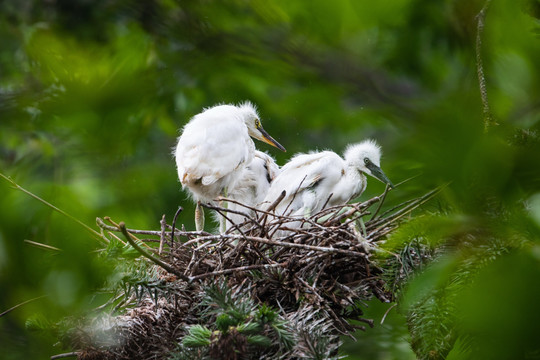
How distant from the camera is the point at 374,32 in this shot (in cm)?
67

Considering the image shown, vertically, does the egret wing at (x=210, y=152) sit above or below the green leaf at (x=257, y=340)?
below

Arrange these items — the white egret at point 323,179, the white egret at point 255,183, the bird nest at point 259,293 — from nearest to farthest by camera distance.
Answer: the bird nest at point 259,293 → the white egret at point 323,179 → the white egret at point 255,183

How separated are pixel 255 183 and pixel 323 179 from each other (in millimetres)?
488

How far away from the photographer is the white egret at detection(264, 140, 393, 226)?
2.64 meters

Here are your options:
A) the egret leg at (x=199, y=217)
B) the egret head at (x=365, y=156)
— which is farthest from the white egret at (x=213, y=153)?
the egret head at (x=365, y=156)

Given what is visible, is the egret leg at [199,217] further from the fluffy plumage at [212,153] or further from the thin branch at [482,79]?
the thin branch at [482,79]

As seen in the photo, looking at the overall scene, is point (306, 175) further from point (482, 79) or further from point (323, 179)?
point (482, 79)

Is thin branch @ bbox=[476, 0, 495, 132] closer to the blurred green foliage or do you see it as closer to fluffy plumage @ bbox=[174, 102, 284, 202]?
the blurred green foliage

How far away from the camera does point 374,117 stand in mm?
718

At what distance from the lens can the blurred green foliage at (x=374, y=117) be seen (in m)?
0.33

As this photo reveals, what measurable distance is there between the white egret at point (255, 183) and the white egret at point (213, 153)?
1.16 ft

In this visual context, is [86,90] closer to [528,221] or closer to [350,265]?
[528,221]

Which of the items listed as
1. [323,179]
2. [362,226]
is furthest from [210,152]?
[362,226]

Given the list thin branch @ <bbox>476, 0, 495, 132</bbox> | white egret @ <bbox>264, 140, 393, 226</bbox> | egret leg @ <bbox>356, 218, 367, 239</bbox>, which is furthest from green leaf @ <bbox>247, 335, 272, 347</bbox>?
white egret @ <bbox>264, 140, 393, 226</bbox>
